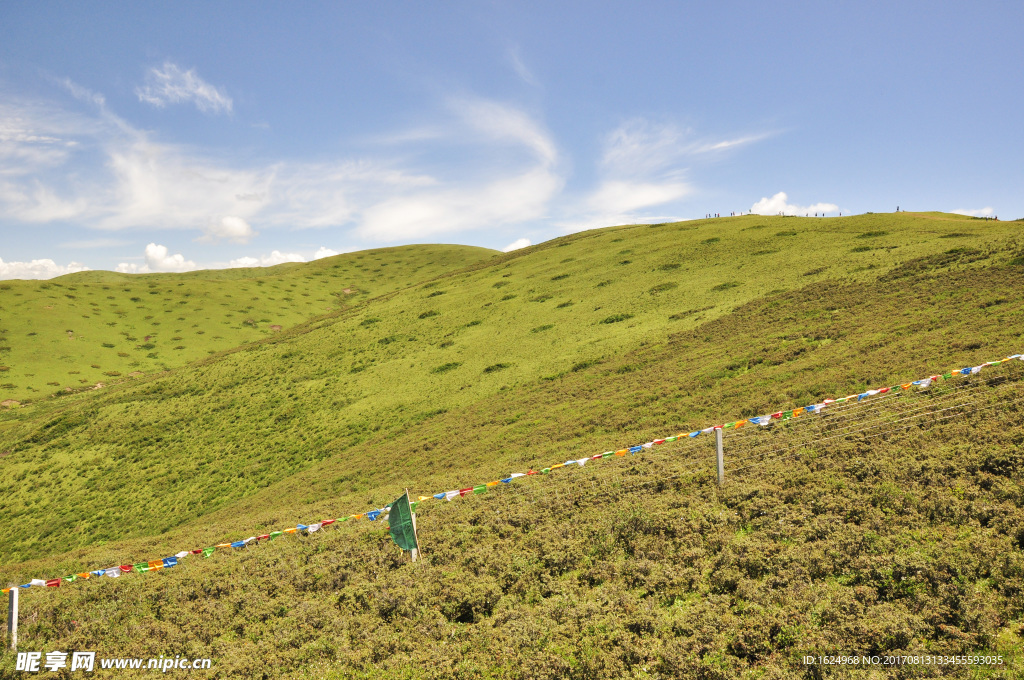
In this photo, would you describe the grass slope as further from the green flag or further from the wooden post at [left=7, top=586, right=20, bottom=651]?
the green flag

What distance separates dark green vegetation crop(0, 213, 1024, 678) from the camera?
820 cm

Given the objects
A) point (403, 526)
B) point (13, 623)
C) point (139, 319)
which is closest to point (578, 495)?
point (403, 526)

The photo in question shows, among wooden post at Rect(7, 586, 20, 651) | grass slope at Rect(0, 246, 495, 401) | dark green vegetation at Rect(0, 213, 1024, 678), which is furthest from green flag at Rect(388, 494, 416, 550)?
grass slope at Rect(0, 246, 495, 401)

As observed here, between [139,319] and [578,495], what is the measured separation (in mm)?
96423

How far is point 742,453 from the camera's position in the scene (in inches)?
591

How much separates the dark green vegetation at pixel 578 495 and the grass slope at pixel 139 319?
14.4 metres

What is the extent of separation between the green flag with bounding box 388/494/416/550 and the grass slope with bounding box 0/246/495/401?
67.9 metres

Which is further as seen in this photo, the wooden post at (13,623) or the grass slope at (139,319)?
the grass slope at (139,319)

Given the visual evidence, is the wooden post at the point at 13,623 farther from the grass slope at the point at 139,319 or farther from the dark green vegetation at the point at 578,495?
the grass slope at the point at 139,319

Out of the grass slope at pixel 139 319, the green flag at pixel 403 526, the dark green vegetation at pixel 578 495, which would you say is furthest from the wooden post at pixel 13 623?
the grass slope at pixel 139 319

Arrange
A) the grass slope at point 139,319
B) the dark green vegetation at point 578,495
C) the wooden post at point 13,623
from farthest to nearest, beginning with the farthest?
the grass slope at point 139,319 → the wooden post at point 13,623 → the dark green vegetation at point 578,495

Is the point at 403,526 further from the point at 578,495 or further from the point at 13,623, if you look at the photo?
the point at 13,623

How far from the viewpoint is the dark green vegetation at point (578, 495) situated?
820cm

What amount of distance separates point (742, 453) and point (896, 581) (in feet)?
23.1
